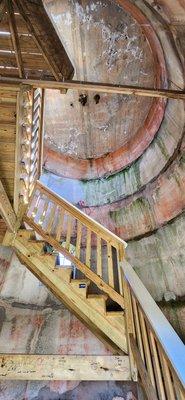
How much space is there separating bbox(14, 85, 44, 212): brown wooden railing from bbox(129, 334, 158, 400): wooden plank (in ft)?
8.25

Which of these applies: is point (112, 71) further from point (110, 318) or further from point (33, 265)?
point (110, 318)

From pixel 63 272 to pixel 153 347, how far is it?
1976 millimetres

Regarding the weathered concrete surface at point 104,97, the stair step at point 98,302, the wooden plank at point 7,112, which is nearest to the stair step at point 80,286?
the stair step at point 98,302

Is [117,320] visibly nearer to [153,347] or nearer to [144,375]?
[144,375]

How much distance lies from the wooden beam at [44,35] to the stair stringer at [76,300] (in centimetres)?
260

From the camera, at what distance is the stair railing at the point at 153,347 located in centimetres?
204

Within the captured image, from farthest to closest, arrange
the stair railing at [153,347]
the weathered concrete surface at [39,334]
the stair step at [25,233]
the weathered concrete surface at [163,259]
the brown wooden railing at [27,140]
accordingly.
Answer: the weathered concrete surface at [163,259] → the stair step at [25,233] → the weathered concrete surface at [39,334] → the brown wooden railing at [27,140] → the stair railing at [153,347]

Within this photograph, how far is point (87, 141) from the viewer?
8352mm

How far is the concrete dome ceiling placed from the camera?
502 centimetres

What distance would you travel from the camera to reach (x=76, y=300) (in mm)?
4156

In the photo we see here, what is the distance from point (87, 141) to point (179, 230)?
14.3 ft

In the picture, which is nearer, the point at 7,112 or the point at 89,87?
the point at 7,112

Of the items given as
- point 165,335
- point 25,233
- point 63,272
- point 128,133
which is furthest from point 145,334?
point 128,133

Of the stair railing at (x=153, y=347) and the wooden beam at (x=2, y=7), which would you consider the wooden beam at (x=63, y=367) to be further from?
the wooden beam at (x=2, y=7)
